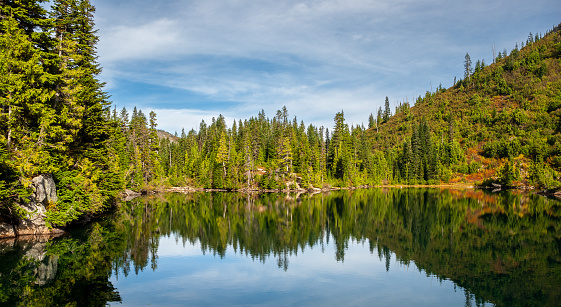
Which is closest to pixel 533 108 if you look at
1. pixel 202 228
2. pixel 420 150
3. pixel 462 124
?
pixel 462 124

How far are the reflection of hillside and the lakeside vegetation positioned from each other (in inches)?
337

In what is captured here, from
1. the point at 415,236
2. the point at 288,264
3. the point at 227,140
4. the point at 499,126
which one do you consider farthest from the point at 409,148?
the point at 288,264

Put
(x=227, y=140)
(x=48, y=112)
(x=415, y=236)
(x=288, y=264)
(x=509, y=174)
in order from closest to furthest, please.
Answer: (x=288, y=264) → (x=48, y=112) → (x=415, y=236) → (x=509, y=174) → (x=227, y=140)

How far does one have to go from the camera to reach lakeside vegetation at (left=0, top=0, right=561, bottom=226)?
24.6 meters

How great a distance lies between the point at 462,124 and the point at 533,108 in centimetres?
2377

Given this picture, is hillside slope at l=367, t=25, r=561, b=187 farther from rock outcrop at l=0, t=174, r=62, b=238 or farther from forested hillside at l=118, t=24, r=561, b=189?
rock outcrop at l=0, t=174, r=62, b=238

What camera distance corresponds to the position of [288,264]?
23.1 metres

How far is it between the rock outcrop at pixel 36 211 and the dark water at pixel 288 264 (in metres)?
1.87

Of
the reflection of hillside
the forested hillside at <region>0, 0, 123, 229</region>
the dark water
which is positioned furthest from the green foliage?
the forested hillside at <region>0, 0, 123, 229</region>

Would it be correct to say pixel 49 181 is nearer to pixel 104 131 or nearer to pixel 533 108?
pixel 104 131

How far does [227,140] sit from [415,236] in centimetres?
8654

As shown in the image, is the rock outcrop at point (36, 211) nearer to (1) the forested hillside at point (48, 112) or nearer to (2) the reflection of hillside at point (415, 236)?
(1) the forested hillside at point (48, 112)

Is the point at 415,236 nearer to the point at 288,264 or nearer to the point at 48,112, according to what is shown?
the point at 288,264

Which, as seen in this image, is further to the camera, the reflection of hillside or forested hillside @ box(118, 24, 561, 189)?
forested hillside @ box(118, 24, 561, 189)
